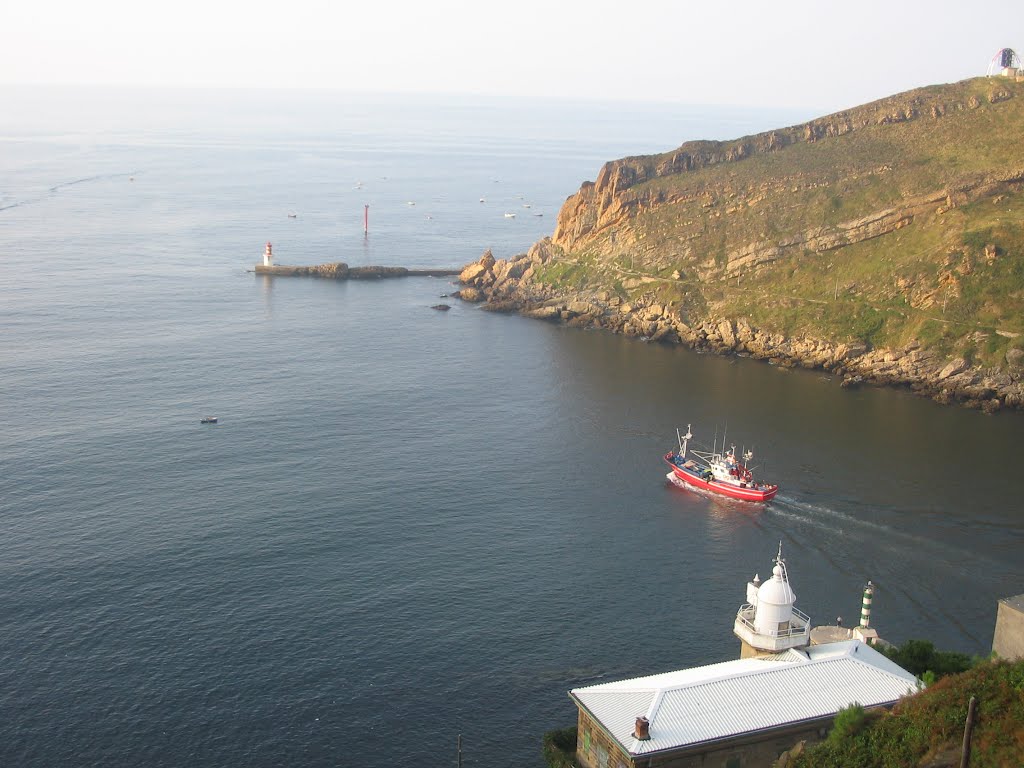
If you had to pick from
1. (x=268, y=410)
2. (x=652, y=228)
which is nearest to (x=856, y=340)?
(x=652, y=228)

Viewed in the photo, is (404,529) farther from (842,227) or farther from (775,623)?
(842,227)

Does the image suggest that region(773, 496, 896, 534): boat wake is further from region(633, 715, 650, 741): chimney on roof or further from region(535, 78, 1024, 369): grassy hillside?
region(633, 715, 650, 741): chimney on roof

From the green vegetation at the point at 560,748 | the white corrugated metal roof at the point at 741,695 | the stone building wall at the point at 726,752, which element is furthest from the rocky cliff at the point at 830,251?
the green vegetation at the point at 560,748

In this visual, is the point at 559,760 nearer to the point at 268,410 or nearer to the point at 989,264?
the point at 268,410

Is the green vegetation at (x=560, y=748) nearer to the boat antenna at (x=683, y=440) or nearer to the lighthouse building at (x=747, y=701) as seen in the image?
the lighthouse building at (x=747, y=701)

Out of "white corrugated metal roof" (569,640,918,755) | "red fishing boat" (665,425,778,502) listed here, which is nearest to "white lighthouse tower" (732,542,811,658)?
"white corrugated metal roof" (569,640,918,755)

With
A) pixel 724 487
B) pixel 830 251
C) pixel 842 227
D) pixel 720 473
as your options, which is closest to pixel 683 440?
pixel 720 473

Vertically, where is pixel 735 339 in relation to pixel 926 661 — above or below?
above
